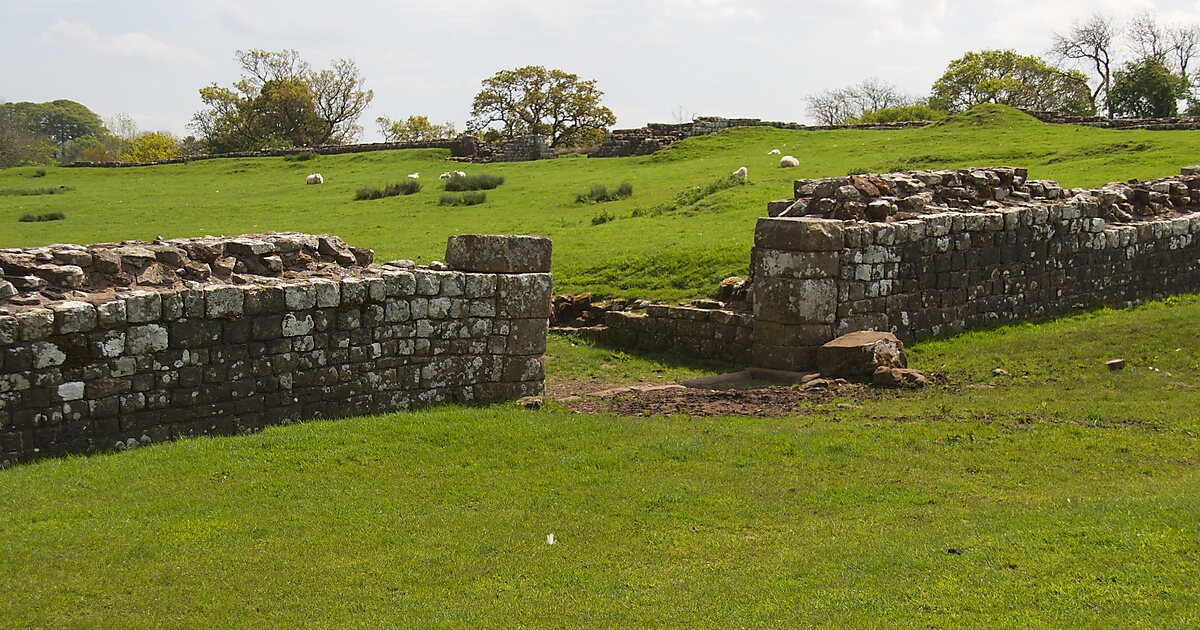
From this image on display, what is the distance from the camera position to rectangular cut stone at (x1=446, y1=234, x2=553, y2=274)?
43.6 feet

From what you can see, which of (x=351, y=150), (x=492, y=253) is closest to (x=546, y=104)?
(x=351, y=150)

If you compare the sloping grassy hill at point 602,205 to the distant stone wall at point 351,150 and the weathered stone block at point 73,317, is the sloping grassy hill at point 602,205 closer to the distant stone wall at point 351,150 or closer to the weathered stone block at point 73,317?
the distant stone wall at point 351,150

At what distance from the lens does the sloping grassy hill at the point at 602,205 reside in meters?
22.1

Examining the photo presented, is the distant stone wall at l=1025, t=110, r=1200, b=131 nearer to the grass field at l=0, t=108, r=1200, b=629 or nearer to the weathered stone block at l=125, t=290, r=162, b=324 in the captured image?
the grass field at l=0, t=108, r=1200, b=629

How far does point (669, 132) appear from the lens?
155ft

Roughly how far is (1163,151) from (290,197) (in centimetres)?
2494

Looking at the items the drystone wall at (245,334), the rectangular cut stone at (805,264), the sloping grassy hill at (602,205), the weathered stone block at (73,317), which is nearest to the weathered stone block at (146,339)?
the drystone wall at (245,334)

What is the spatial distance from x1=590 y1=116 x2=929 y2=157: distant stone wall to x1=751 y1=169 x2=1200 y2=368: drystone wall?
25.2 metres

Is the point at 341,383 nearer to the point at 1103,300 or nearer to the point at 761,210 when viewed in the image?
the point at 1103,300

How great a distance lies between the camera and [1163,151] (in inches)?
1141

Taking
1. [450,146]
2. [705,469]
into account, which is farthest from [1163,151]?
[450,146]

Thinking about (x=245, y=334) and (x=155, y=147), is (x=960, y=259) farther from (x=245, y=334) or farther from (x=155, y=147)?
(x=155, y=147)

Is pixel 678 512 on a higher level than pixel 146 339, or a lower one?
lower

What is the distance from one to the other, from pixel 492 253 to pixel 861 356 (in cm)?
486
